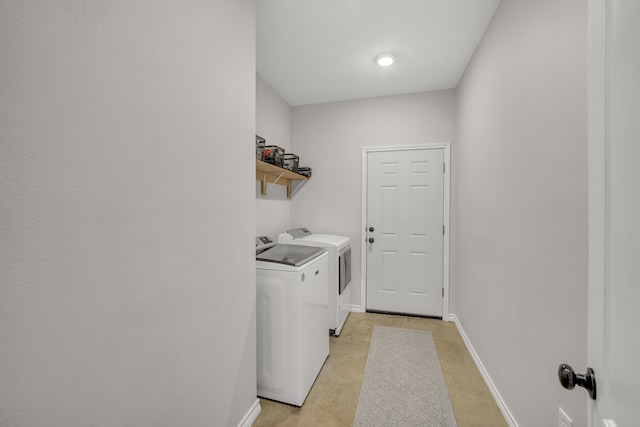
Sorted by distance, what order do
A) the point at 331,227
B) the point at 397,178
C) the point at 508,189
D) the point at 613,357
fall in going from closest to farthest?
the point at 613,357
the point at 508,189
the point at 397,178
the point at 331,227

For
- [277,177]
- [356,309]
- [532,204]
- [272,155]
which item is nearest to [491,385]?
[532,204]

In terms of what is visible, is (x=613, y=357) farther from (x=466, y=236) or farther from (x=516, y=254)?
(x=466, y=236)

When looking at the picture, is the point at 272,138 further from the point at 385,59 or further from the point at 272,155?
the point at 385,59

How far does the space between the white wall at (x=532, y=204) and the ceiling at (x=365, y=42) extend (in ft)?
0.81

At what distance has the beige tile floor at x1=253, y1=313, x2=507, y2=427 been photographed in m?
1.57

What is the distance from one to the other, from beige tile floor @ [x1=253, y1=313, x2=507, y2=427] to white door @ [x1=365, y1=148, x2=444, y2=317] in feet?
1.64

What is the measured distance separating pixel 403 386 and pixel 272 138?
257 cm

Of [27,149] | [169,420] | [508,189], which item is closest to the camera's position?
[27,149]

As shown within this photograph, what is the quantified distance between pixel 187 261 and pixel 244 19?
1351mm

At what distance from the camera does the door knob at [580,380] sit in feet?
1.84

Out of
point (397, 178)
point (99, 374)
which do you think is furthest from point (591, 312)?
point (397, 178)

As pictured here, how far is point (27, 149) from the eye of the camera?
0.60m

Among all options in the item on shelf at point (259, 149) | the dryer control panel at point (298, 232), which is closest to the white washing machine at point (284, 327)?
the item on shelf at point (259, 149)

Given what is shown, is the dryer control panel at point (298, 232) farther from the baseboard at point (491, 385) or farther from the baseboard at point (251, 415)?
the baseboard at point (491, 385)
